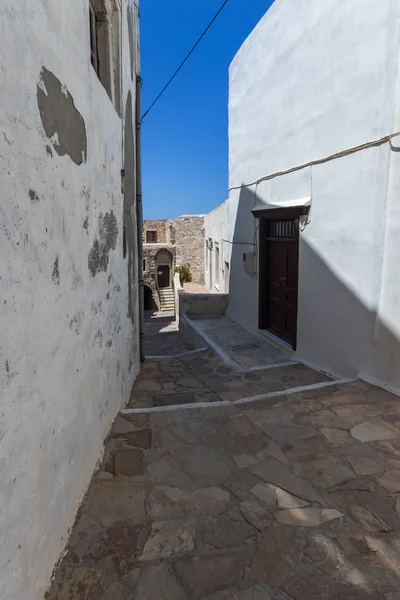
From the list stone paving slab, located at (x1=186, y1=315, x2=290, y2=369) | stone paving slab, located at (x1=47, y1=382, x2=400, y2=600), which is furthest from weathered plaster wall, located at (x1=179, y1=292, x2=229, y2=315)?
stone paving slab, located at (x1=47, y1=382, x2=400, y2=600)

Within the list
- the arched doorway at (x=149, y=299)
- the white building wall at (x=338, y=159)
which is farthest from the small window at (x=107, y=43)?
the arched doorway at (x=149, y=299)

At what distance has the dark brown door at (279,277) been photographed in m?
6.22

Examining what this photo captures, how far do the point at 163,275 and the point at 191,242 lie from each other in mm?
3791

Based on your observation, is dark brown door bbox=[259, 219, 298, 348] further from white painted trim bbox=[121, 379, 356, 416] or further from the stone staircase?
the stone staircase

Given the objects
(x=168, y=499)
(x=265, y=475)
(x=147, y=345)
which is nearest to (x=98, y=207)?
(x=168, y=499)

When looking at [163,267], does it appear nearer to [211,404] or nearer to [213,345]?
[213,345]

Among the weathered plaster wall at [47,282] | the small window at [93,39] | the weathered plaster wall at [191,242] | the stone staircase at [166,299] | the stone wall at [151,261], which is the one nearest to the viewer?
the weathered plaster wall at [47,282]

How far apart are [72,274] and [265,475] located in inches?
69.3

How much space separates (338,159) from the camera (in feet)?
15.1

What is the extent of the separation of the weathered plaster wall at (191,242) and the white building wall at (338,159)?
719 inches

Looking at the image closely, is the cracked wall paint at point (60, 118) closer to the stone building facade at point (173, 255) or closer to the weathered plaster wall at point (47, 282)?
the weathered plaster wall at point (47, 282)

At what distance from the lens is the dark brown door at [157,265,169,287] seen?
2767 centimetres

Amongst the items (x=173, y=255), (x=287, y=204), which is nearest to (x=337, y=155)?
(x=287, y=204)

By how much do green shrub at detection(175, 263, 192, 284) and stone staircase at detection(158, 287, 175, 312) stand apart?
10.4 ft
